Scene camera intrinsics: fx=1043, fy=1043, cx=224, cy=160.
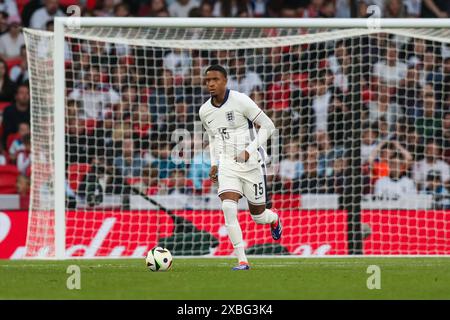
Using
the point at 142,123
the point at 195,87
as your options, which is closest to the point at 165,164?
the point at 142,123

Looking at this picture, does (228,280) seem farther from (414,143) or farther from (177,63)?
(177,63)

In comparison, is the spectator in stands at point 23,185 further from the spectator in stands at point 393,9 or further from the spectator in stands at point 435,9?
the spectator in stands at point 435,9

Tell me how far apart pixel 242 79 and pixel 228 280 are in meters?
7.33

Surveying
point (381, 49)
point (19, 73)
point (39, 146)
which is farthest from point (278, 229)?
point (19, 73)

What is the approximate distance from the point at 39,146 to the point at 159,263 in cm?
451

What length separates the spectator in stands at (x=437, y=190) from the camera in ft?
50.9

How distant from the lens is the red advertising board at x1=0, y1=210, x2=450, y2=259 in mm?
15359

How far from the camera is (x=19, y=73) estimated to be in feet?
62.8

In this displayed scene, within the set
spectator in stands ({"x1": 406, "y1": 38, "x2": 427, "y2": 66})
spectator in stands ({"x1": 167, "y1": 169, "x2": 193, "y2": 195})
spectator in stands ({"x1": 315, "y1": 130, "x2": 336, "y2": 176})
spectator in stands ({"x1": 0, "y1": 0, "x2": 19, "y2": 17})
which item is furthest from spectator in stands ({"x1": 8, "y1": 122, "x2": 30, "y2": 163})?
spectator in stands ({"x1": 406, "y1": 38, "x2": 427, "y2": 66})

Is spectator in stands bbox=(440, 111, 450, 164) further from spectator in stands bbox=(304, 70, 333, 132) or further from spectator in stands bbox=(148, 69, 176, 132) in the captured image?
spectator in stands bbox=(148, 69, 176, 132)

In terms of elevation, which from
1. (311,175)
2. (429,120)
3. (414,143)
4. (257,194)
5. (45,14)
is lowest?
(257,194)

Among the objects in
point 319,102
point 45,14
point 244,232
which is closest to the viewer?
point 244,232

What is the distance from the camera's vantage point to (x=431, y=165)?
53.1 ft

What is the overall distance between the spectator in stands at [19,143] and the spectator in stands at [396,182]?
5.99 metres
